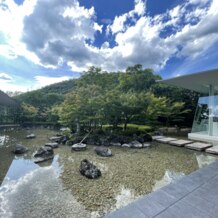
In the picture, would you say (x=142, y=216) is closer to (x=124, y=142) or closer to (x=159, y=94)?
(x=124, y=142)

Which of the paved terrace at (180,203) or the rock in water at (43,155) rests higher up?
the paved terrace at (180,203)

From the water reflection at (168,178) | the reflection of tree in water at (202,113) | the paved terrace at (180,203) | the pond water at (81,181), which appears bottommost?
the pond water at (81,181)

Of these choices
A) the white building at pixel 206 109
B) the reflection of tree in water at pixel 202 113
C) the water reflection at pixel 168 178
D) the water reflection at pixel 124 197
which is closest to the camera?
the water reflection at pixel 124 197

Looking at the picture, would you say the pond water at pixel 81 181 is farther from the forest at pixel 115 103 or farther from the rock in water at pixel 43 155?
the forest at pixel 115 103

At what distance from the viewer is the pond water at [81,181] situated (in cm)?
267

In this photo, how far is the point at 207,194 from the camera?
8.12ft

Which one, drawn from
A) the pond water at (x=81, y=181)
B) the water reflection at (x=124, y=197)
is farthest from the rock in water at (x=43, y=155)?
the water reflection at (x=124, y=197)

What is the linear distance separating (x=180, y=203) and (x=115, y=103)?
6.04 metres

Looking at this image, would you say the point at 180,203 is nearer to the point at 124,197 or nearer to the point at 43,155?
the point at 124,197

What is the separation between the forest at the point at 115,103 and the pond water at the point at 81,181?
287cm

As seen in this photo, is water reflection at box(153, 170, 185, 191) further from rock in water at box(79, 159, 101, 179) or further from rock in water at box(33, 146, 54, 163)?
rock in water at box(33, 146, 54, 163)

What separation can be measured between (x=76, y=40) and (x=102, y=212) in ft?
31.9

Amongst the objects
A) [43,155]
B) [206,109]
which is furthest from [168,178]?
[206,109]

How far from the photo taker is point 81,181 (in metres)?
3.71
